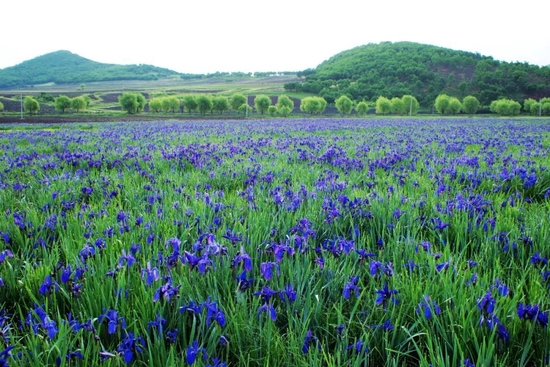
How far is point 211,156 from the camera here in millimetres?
7883

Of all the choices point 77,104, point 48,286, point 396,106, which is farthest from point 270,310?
point 396,106

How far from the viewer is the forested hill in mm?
128000

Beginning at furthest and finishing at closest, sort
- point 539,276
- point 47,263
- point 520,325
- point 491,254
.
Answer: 1. point 491,254
2. point 47,263
3. point 539,276
4. point 520,325

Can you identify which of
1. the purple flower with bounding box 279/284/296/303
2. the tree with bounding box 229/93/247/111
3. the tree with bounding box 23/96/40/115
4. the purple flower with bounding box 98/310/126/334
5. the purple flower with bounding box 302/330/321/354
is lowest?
the purple flower with bounding box 302/330/321/354

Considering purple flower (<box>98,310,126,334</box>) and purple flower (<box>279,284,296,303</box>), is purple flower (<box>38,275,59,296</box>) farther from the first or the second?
purple flower (<box>279,284,296,303</box>)

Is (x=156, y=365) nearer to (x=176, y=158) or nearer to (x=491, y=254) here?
(x=491, y=254)

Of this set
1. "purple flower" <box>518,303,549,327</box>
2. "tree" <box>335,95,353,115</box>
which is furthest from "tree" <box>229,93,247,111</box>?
"purple flower" <box>518,303,549,327</box>

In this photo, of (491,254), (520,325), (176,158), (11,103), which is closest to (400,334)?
(520,325)

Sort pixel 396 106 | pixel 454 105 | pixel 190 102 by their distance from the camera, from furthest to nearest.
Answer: pixel 396 106 < pixel 190 102 < pixel 454 105

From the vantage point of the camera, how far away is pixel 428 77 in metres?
143

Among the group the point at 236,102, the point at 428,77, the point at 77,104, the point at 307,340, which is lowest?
the point at 307,340

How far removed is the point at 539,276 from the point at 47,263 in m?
3.01

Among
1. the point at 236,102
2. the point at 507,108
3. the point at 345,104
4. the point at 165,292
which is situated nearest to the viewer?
the point at 165,292

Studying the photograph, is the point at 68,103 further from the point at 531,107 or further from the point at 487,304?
the point at 531,107
